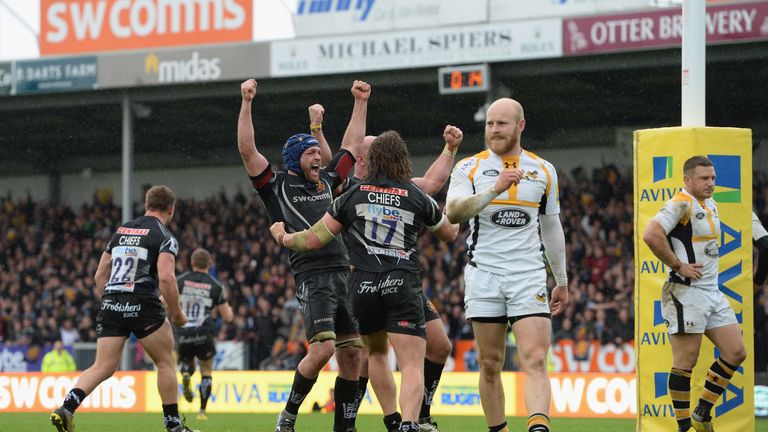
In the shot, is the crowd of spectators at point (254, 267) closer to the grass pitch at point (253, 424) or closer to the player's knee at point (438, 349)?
the grass pitch at point (253, 424)

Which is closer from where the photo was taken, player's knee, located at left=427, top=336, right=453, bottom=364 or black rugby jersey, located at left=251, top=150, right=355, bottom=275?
black rugby jersey, located at left=251, top=150, right=355, bottom=275

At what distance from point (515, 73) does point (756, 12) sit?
4.63 metres

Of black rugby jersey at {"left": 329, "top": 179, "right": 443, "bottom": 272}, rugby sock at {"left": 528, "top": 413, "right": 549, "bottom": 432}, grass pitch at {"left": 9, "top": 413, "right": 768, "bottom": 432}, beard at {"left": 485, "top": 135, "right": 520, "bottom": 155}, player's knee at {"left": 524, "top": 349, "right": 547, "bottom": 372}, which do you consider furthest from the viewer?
grass pitch at {"left": 9, "top": 413, "right": 768, "bottom": 432}

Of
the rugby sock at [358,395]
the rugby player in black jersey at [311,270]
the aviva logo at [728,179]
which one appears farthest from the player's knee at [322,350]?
the aviva logo at [728,179]

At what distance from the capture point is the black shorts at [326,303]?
9211mm

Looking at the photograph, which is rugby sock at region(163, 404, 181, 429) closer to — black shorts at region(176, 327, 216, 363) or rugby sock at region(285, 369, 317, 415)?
rugby sock at region(285, 369, 317, 415)

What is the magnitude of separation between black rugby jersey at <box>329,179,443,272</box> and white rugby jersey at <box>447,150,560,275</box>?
48cm

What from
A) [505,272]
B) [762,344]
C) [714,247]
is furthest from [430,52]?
[505,272]

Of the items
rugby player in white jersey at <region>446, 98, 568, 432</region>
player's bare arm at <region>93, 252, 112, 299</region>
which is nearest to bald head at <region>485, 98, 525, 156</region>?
rugby player in white jersey at <region>446, 98, 568, 432</region>

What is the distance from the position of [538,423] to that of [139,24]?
18202 millimetres

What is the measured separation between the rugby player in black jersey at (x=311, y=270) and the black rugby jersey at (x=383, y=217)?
2.30ft

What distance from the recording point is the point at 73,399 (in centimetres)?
1012

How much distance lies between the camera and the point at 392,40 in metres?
21.5

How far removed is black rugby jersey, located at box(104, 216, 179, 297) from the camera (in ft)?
34.2
